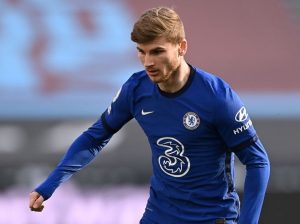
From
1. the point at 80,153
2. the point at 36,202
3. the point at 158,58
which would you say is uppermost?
the point at 158,58

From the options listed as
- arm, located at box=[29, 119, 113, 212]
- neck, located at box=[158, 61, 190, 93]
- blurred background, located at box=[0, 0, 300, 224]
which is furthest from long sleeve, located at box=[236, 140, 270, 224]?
blurred background, located at box=[0, 0, 300, 224]

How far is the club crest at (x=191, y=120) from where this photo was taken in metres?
4.45

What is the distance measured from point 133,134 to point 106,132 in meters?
4.63

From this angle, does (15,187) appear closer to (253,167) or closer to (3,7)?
(3,7)

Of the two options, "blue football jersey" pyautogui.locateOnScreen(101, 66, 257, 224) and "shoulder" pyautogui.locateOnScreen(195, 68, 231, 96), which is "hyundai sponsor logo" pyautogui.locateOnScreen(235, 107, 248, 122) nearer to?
"blue football jersey" pyautogui.locateOnScreen(101, 66, 257, 224)

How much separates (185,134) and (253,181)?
Result: 0.38m

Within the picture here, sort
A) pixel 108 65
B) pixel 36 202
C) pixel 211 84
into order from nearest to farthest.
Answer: pixel 211 84
pixel 36 202
pixel 108 65

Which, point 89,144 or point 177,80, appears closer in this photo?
point 177,80

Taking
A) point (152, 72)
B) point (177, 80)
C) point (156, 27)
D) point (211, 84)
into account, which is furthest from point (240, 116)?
point (156, 27)

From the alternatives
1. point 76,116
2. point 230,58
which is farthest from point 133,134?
point 230,58

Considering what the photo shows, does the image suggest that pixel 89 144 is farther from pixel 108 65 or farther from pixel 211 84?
pixel 108 65

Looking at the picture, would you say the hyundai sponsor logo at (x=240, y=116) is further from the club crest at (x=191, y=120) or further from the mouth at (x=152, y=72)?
the mouth at (x=152, y=72)

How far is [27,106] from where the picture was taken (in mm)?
9586

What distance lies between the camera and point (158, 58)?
433 cm
